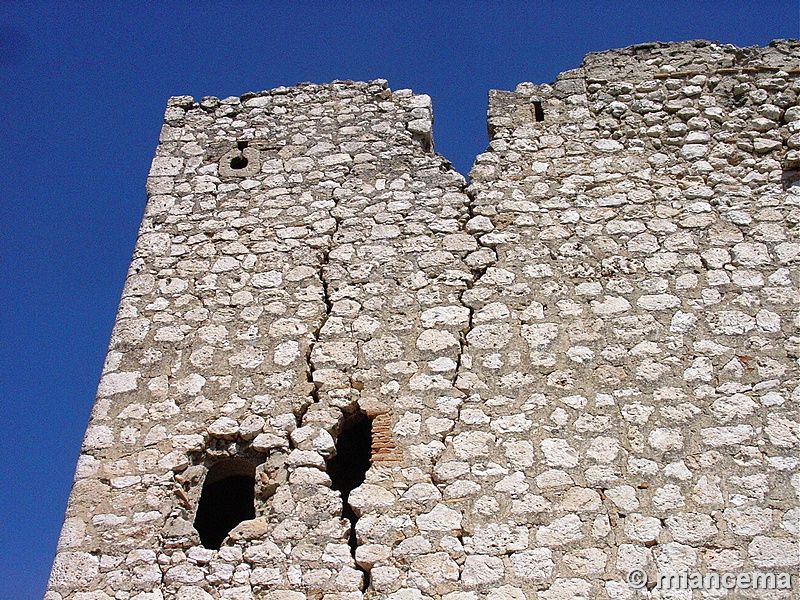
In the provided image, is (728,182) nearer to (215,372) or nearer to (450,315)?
(450,315)

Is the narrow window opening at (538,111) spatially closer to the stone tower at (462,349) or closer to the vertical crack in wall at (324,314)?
the stone tower at (462,349)

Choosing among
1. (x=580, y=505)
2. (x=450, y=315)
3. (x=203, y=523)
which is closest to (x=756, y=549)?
(x=580, y=505)

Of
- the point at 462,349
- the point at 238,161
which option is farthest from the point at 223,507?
the point at 238,161

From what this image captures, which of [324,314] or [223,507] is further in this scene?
[223,507]

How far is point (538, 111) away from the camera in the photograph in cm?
711

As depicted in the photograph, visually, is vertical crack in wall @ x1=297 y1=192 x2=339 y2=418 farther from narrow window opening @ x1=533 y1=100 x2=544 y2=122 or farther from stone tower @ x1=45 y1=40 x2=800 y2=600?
narrow window opening @ x1=533 y1=100 x2=544 y2=122

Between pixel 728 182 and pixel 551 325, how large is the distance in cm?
189

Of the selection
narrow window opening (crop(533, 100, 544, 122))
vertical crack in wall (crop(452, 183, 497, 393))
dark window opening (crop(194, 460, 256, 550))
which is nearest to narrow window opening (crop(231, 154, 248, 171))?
vertical crack in wall (crop(452, 183, 497, 393))

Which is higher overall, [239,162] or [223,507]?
[239,162]

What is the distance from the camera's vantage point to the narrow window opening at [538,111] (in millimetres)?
7074

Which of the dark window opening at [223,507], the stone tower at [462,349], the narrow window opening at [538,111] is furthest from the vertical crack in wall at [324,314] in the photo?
the narrow window opening at [538,111]

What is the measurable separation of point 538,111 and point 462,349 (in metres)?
2.39

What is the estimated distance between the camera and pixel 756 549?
196 inches

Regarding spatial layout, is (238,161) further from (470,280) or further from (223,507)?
(223,507)
